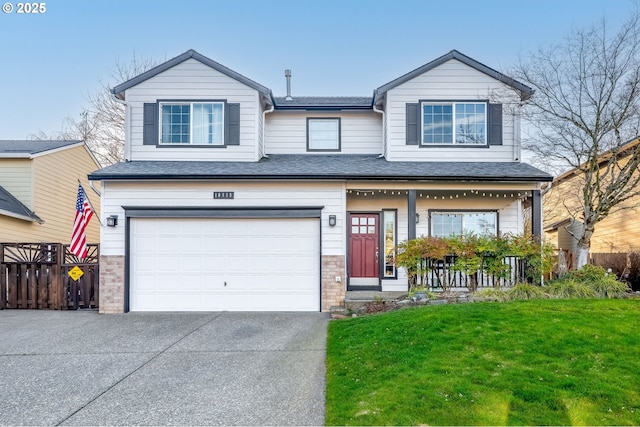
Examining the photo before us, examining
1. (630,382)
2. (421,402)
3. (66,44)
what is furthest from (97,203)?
(630,382)

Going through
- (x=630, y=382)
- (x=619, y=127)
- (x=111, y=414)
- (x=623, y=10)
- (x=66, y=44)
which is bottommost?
(x=111, y=414)

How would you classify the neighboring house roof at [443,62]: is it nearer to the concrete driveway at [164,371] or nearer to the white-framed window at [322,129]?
the white-framed window at [322,129]

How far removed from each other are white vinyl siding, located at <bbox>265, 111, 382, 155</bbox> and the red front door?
7.03 ft

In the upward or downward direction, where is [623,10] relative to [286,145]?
upward

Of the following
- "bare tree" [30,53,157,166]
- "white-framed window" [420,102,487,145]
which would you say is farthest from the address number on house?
"bare tree" [30,53,157,166]

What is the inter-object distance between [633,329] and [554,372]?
228 cm

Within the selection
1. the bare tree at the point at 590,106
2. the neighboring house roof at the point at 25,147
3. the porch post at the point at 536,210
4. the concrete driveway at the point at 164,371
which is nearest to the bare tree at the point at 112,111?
the neighboring house roof at the point at 25,147

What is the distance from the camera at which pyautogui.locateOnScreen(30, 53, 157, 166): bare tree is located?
870 inches

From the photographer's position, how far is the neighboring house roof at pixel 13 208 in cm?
1290

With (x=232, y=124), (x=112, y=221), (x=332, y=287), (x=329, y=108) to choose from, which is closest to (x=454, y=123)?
(x=329, y=108)

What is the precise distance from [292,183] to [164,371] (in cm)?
561

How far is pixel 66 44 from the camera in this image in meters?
16.4

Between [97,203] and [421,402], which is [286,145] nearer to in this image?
[421,402]

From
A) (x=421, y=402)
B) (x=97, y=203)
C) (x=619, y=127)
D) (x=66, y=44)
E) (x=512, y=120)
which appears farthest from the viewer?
(x=97, y=203)
